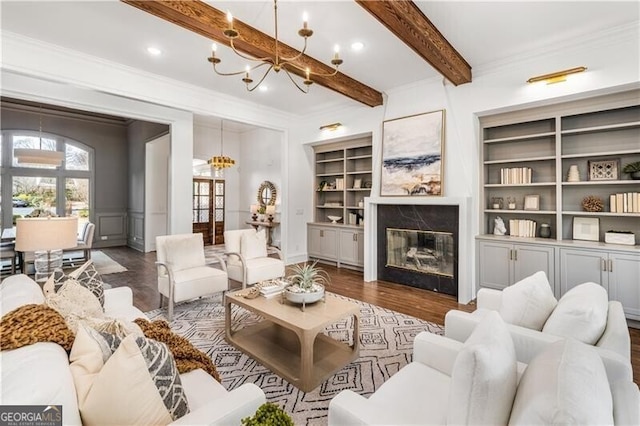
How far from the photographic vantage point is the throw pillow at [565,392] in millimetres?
804

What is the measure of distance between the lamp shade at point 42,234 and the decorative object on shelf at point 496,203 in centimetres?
499

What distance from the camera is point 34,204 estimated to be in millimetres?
7367

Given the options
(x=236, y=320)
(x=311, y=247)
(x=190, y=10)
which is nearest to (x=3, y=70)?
(x=190, y=10)

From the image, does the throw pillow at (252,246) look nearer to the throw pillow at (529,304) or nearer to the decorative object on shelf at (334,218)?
the decorative object on shelf at (334,218)

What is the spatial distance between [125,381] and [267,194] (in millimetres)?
7453

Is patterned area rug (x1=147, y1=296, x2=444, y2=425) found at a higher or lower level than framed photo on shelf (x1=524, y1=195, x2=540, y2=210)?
lower

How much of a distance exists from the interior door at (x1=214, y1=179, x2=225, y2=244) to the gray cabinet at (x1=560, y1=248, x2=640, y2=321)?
8.02m

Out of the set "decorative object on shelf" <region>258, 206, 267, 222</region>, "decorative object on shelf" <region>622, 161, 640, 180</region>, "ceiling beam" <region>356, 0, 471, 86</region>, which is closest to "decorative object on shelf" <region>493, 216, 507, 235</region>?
"decorative object on shelf" <region>622, 161, 640, 180</region>

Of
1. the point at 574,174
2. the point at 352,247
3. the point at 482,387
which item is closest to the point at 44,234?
the point at 482,387

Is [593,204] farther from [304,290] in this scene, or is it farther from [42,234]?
[42,234]

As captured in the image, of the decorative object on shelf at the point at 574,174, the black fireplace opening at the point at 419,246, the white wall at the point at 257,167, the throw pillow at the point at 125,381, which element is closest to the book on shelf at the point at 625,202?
the decorative object on shelf at the point at 574,174

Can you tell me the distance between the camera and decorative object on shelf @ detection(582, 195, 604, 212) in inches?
145

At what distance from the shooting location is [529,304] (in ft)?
6.15

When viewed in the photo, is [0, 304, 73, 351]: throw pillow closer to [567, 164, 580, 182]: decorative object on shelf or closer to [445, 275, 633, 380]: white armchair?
[445, 275, 633, 380]: white armchair
